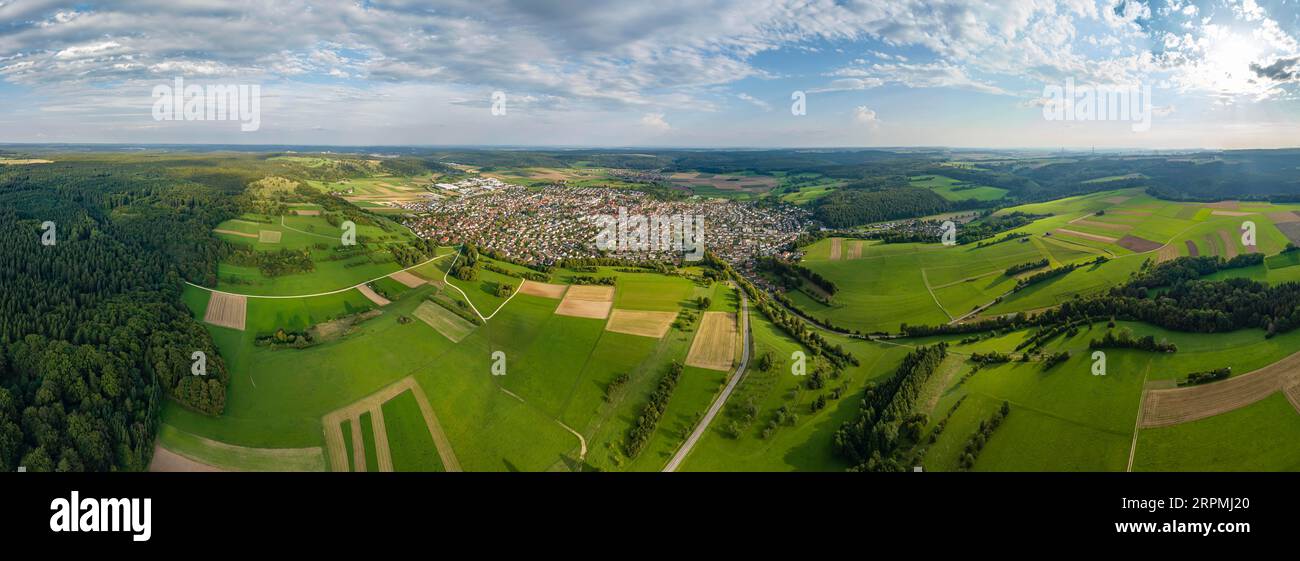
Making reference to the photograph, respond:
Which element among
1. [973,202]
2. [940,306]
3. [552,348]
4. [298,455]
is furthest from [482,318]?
[973,202]

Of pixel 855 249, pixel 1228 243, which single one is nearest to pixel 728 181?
pixel 855 249

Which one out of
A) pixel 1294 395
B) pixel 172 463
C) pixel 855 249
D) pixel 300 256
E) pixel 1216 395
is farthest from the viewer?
pixel 855 249

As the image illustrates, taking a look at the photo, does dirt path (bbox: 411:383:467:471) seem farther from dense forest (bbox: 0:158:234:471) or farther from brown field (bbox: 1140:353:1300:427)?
brown field (bbox: 1140:353:1300:427)

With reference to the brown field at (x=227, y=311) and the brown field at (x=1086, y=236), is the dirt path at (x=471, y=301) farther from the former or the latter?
the brown field at (x=1086, y=236)

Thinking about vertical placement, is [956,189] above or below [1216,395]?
above

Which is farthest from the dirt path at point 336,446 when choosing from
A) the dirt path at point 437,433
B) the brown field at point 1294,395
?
the brown field at point 1294,395

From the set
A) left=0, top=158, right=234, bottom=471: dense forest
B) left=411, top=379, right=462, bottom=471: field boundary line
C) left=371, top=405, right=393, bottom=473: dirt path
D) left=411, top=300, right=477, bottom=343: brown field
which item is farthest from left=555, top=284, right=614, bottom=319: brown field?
left=0, top=158, right=234, bottom=471: dense forest

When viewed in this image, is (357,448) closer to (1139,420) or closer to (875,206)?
(1139,420)
